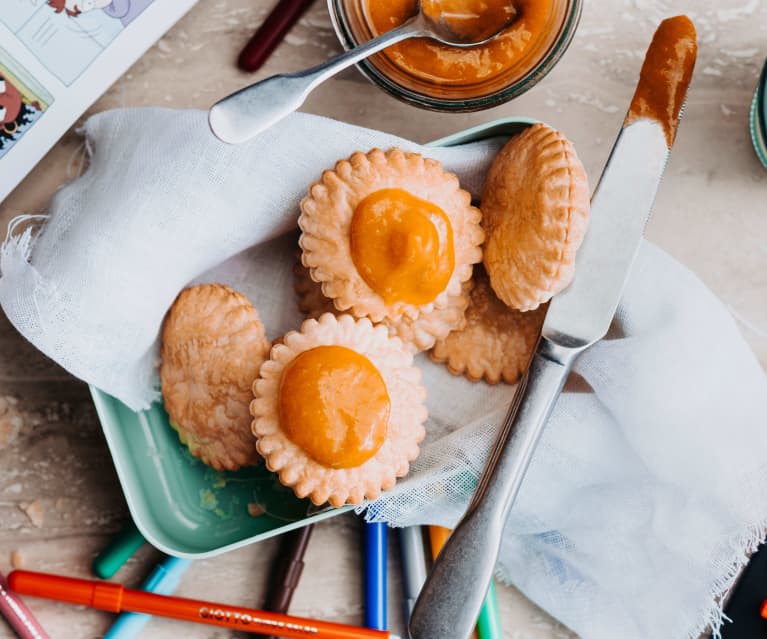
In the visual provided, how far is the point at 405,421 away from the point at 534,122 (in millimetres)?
336

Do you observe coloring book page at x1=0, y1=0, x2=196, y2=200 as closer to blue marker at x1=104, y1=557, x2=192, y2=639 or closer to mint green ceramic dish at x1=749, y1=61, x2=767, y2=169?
blue marker at x1=104, y1=557, x2=192, y2=639

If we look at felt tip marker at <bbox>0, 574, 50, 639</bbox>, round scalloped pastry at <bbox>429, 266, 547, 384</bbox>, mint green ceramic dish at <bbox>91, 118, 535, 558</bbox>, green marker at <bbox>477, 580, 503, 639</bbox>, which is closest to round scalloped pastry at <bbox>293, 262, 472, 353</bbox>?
round scalloped pastry at <bbox>429, 266, 547, 384</bbox>

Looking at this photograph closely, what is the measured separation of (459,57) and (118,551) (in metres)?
0.67

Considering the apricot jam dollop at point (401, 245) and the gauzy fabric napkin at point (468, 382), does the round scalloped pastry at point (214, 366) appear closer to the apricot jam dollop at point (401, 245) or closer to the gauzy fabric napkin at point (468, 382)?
the gauzy fabric napkin at point (468, 382)

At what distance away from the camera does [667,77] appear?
0.85m

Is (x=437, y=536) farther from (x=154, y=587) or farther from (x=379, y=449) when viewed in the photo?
(x=154, y=587)

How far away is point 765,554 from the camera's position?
98cm

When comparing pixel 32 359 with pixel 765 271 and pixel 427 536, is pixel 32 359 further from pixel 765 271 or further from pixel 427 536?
pixel 765 271

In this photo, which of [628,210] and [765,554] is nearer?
[628,210]

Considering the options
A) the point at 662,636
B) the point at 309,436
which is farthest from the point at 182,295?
the point at 662,636

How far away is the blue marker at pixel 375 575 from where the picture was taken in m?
0.96

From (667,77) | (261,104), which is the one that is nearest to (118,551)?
(261,104)

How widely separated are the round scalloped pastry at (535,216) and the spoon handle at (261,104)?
20 centimetres

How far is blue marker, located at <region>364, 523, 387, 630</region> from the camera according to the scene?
96cm
